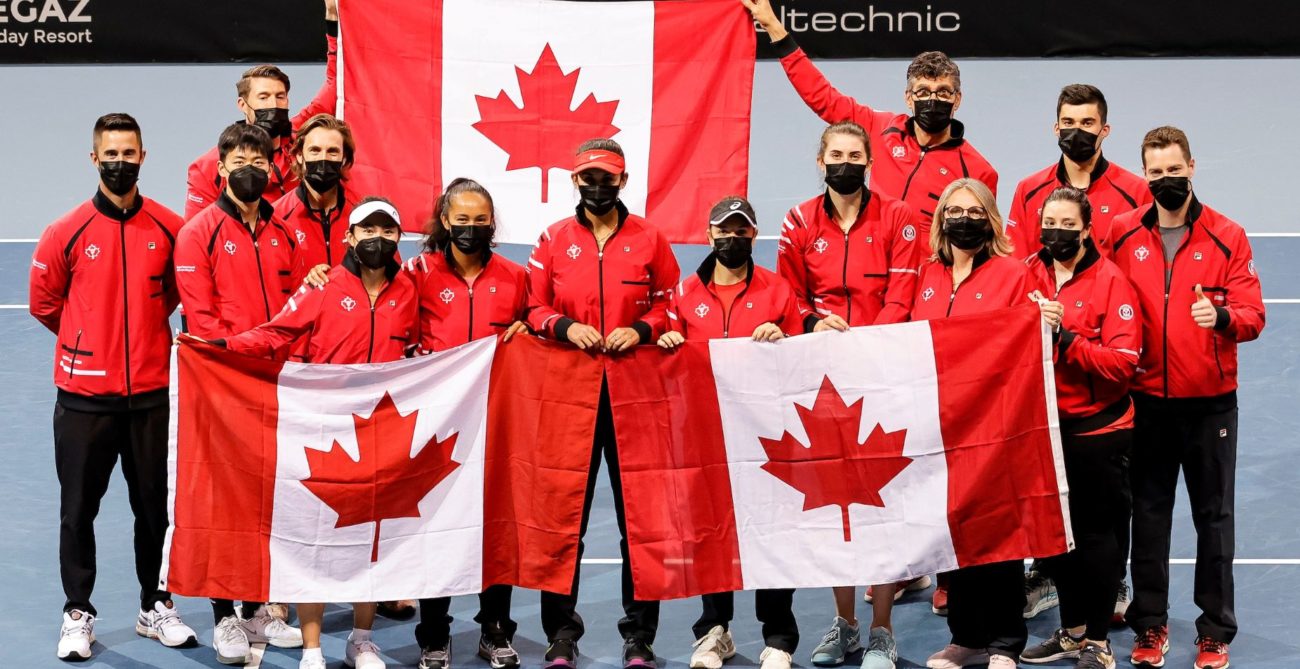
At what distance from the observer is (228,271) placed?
26.9 ft

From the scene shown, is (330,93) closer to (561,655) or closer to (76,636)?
(76,636)

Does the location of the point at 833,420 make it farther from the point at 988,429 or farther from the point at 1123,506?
the point at 1123,506

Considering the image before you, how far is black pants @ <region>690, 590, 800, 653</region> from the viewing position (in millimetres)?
8117

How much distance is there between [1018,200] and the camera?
28.7 ft

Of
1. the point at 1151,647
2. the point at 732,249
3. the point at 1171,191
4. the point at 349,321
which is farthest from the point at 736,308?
the point at 1151,647

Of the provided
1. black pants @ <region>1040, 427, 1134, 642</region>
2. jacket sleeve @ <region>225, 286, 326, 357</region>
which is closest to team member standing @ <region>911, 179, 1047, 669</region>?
black pants @ <region>1040, 427, 1134, 642</region>

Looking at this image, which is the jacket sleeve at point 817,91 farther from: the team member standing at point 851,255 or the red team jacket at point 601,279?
the red team jacket at point 601,279

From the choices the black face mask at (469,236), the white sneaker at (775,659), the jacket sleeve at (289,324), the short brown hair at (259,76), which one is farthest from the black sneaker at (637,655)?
the short brown hair at (259,76)

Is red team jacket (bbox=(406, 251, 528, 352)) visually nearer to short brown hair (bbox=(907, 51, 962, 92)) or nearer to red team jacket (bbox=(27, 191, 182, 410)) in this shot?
red team jacket (bbox=(27, 191, 182, 410))

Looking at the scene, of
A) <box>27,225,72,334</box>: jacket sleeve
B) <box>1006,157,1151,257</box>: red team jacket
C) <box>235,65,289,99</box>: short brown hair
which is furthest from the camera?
<box>235,65,289,99</box>: short brown hair

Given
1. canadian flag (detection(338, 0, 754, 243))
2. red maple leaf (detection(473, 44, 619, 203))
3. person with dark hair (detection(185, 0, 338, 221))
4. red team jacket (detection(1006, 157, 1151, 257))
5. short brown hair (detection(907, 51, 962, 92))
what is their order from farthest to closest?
red maple leaf (detection(473, 44, 619, 203)), canadian flag (detection(338, 0, 754, 243)), person with dark hair (detection(185, 0, 338, 221)), short brown hair (detection(907, 51, 962, 92)), red team jacket (detection(1006, 157, 1151, 257))

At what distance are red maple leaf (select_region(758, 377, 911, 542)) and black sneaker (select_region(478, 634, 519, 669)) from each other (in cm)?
160

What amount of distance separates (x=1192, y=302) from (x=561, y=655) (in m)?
3.52

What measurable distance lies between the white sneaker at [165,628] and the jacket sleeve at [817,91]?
4427mm
